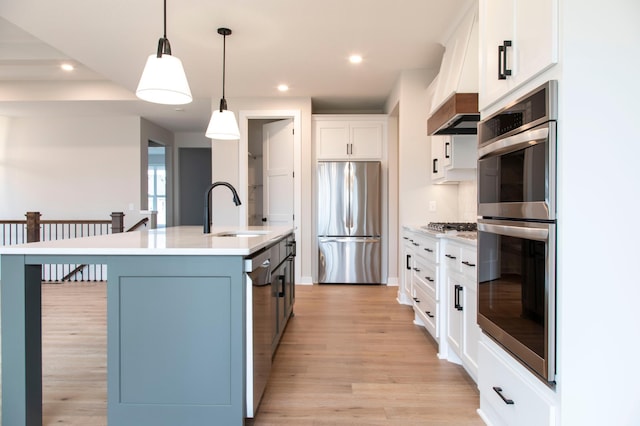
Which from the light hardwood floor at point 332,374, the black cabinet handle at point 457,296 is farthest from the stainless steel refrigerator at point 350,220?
the black cabinet handle at point 457,296

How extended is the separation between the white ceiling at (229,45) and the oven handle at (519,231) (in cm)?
202

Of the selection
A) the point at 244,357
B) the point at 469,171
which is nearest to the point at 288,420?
the point at 244,357

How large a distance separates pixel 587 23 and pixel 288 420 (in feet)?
6.69

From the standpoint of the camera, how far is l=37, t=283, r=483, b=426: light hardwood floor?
6.40 ft

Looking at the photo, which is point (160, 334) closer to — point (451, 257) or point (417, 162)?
point (451, 257)

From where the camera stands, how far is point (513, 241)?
1.47 metres

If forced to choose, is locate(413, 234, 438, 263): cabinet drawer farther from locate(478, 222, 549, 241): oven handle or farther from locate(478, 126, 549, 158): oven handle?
locate(478, 126, 549, 158): oven handle

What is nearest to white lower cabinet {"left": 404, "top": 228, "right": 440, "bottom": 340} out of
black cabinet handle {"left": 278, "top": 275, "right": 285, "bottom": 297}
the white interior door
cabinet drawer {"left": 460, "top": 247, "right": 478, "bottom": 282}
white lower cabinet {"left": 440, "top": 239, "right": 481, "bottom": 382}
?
white lower cabinet {"left": 440, "top": 239, "right": 481, "bottom": 382}

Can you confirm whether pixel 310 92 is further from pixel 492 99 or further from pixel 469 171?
pixel 492 99

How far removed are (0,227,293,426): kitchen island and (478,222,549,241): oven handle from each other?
1.07 meters

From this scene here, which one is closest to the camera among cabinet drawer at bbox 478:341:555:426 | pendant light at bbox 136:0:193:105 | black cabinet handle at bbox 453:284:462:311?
cabinet drawer at bbox 478:341:555:426

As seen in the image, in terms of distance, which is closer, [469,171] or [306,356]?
[306,356]

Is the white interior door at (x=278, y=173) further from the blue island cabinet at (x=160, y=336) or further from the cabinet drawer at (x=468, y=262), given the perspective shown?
the blue island cabinet at (x=160, y=336)

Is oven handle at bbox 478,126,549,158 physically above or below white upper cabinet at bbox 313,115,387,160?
below
